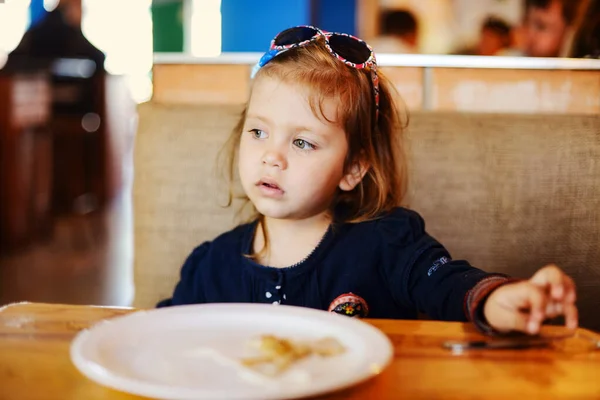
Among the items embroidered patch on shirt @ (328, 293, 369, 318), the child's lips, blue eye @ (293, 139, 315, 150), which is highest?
blue eye @ (293, 139, 315, 150)

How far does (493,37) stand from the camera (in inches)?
80.5

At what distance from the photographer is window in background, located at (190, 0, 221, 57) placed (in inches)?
80.5

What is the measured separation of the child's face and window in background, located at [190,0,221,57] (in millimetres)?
811

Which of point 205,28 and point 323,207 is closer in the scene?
point 323,207

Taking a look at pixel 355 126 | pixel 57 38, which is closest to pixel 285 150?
pixel 355 126

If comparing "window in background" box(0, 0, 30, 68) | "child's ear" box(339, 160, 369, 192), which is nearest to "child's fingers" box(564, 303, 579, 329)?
"child's ear" box(339, 160, 369, 192)

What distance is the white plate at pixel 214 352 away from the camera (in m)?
0.66

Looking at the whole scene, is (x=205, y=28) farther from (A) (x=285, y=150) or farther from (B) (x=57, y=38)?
(B) (x=57, y=38)

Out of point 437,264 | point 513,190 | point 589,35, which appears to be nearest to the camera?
→ point 437,264

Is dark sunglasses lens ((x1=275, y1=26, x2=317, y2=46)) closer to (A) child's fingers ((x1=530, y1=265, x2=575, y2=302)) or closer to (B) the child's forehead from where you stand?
(B) the child's forehead

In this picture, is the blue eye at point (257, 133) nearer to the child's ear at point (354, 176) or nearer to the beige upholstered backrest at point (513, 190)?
the child's ear at point (354, 176)

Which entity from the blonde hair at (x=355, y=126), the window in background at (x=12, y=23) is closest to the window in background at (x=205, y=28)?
the blonde hair at (x=355, y=126)

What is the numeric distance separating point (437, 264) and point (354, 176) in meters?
0.27

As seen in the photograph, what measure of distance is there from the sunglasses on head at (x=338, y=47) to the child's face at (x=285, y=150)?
0.08 meters
